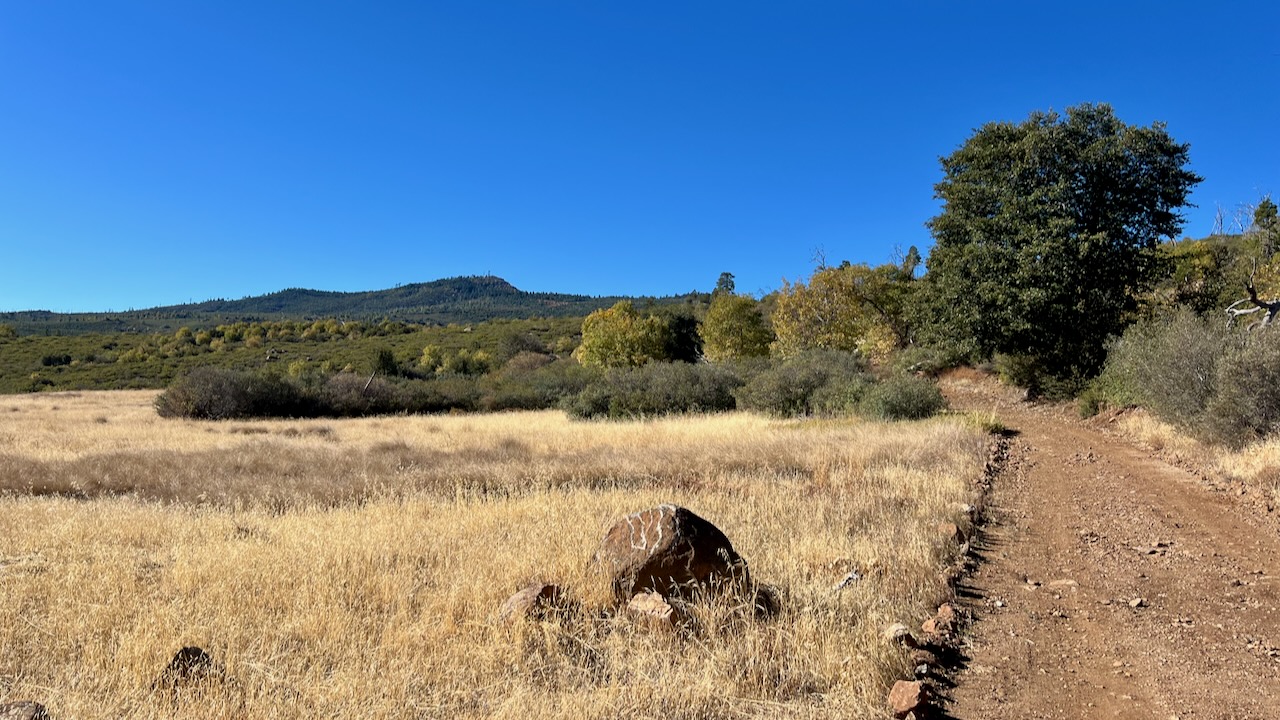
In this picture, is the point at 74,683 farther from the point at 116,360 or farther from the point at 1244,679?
the point at 116,360

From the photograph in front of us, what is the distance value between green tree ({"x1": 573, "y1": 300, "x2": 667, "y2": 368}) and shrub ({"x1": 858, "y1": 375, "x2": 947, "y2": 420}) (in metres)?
32.9

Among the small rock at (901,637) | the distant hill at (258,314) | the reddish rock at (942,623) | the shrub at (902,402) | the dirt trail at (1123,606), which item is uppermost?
the distant hill at (258,314)

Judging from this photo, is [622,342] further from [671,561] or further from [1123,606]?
[1123,606]

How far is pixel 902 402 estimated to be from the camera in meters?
21.2

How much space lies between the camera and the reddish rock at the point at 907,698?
153 inches

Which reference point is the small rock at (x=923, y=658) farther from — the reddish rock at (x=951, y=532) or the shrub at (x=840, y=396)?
the shrub at (x=840, y=396)

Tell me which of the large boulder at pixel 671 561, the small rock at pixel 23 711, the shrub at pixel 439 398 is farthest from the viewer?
the shrub at pixel 439 398

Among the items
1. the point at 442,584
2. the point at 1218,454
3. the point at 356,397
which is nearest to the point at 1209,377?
the point at 1218,454

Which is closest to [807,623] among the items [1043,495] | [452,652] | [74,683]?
[452,652]

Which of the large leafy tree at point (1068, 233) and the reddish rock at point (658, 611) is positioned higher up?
the large leafy tree at point (1068, 233)

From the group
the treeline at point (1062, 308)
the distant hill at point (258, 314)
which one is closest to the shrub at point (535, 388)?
the treeline at point (1062, 308)

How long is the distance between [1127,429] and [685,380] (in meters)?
17.9

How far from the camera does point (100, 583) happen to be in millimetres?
5934

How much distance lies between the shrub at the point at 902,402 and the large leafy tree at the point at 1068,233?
3.83 meters
